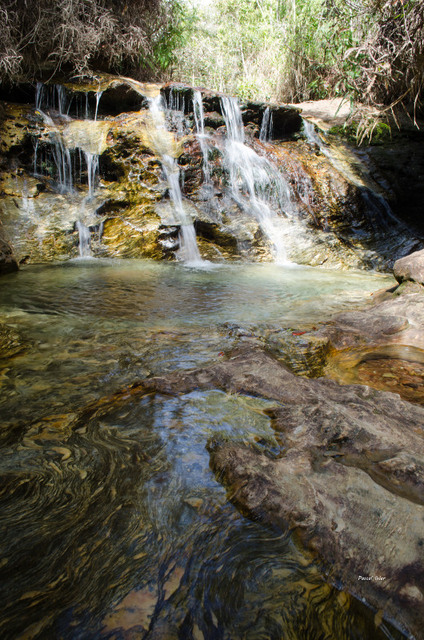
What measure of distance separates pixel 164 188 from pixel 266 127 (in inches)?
136

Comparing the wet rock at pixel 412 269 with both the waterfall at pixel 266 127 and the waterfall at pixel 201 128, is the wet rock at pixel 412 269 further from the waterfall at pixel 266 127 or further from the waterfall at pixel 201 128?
the waterfall at pixel 266 127

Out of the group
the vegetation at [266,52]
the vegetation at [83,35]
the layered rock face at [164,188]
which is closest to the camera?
the layered rock face at [164,188]

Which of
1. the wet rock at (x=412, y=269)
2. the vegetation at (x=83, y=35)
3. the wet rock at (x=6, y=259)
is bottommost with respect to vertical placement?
the wet rock at (x=6, y=259)

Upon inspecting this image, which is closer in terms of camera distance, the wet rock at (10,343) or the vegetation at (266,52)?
the wet rock at (10,343)

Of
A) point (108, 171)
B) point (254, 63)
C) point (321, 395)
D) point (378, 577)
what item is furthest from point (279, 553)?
point (254, 63)

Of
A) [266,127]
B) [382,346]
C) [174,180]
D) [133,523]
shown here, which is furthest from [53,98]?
[133,523]

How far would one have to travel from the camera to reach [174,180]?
6.73 meters

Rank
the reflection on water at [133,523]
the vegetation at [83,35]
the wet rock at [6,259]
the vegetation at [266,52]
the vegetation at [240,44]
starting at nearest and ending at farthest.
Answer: the reflection on water at [133,523], the wet rock at [6,259], the vegetation at [240,44], the vegetation at [83,35], the vegetation at [266,52]

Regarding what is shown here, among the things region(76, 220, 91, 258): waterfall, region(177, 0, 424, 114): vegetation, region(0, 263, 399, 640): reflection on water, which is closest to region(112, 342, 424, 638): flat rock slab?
region(0, 263, 399, 640): reflection on water

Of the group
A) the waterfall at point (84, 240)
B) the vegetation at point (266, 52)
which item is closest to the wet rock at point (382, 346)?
the waterfall at point (84, 240)

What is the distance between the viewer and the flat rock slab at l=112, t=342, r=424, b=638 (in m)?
0.83

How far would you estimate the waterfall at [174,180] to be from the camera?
6102 millimetres

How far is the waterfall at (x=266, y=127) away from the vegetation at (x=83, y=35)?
11.3ft

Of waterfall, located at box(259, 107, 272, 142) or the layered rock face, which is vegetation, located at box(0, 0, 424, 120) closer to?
the layered rock face
